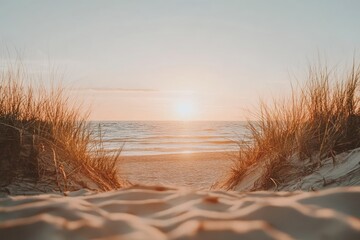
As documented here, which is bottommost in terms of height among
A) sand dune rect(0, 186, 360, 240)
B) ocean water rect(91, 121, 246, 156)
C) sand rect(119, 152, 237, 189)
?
sand rect(119, 152, 237, 189)

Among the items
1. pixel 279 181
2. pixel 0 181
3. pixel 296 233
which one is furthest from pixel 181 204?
pixel 279 181

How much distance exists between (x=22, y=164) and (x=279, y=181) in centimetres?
224

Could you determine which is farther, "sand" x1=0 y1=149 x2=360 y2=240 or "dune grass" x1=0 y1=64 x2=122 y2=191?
"dune grass" x1=0 y1=64 x2=122 y2=191

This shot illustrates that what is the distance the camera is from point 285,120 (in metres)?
4.60

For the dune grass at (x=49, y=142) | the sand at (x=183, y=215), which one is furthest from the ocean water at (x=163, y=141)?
the sand at (x=183, y=215)

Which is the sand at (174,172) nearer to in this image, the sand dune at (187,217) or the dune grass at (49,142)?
the dune grass at (49,142)

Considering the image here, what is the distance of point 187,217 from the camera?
114cm

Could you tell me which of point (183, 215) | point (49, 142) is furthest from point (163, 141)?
point (183, 215)

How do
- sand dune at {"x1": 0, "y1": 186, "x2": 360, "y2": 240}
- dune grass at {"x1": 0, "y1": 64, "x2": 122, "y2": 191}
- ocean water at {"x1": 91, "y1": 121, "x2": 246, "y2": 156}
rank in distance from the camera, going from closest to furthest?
1. sand dune at {"x1": 0, "y1": 186, "x2": 360, "y2": 240}
2. dune grass at {"x1": 0, "y1": 64, "x2": 122, "y2": 191}
3. ocean water at {"x1": 91, "y1": 121, "x2": 246, "y2": 156}

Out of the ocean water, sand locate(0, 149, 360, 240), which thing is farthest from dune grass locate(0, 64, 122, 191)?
sand locate(0, 149, 360, 240)

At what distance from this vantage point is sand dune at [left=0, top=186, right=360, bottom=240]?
1022 mm

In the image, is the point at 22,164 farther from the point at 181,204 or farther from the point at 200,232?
the point at 200,232

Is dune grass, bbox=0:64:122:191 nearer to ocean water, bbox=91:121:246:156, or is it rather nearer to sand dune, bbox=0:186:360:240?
ocean water, bbox=91:121:246:156

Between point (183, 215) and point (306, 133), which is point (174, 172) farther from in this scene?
point (183, 215)
